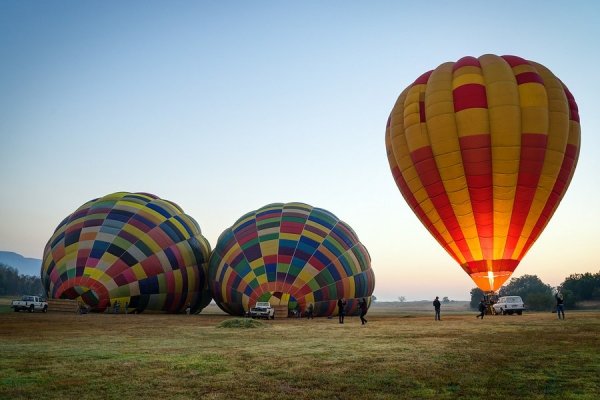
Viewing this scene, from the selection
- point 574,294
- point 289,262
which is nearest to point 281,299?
point 289,262

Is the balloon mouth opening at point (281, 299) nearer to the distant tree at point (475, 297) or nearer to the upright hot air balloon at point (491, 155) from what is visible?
the upright hot air balloon at point (491, 155)

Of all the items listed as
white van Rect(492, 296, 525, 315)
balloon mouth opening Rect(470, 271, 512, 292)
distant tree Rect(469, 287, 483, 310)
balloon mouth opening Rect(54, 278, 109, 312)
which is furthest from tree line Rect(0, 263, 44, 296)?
balloon mouth opening Rect(470, 271, 512, 292)

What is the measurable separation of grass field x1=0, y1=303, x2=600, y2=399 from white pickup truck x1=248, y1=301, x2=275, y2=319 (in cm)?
919

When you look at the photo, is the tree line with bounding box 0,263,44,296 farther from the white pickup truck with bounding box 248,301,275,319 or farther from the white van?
the white van

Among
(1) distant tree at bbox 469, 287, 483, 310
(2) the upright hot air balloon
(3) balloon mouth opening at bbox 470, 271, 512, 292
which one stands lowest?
(1) distant tree at bbox 469, 287, 483, 310

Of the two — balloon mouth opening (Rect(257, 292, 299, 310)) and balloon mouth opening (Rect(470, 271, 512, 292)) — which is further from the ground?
balloon mouth opening (Rect(470, 271, 512, 292))

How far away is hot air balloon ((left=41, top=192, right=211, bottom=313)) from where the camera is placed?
22.3 meters

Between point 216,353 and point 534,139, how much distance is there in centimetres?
1766

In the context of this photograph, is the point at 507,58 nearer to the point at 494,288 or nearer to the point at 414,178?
the point at 414,178

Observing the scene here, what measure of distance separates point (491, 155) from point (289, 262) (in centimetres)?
1070

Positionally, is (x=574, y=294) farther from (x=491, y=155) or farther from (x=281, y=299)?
(x=281, y=299)

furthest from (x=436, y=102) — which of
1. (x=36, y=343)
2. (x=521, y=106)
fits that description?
(x=36, y=343)

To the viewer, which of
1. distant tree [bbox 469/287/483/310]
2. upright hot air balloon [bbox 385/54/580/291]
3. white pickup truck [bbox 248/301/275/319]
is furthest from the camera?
distant tree [bbox 469/287/483/310]

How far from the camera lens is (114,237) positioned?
76.2 feet
